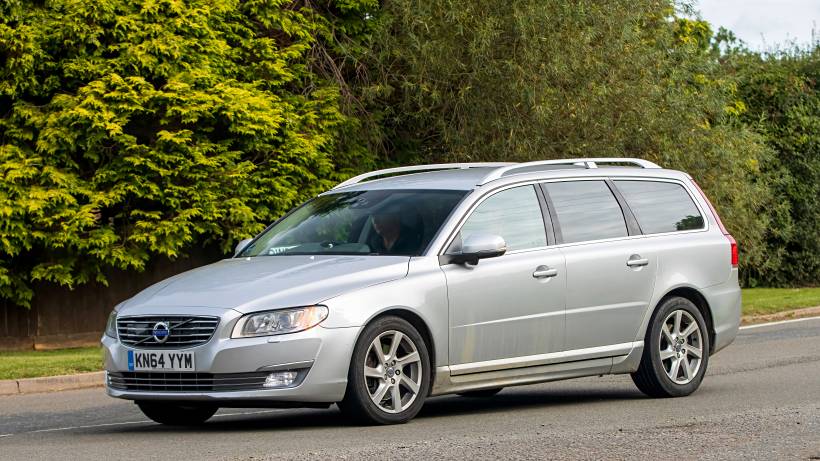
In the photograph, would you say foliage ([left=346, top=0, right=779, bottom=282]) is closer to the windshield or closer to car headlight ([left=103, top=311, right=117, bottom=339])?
the windshield

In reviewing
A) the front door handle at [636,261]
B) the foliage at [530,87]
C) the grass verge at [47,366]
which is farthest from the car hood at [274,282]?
the foliage at [530,87]

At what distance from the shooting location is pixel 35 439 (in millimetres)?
9469

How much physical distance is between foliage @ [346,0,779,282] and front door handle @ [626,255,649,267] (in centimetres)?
1089

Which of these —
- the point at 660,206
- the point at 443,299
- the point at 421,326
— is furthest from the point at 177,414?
the point at 660,206

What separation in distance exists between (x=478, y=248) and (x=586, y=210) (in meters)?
1.63

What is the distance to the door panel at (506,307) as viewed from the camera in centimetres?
971

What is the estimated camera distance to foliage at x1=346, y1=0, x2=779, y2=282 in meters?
22.2

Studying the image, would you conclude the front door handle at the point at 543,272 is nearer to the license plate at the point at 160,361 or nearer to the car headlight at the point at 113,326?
the license plate at the point at 160,361

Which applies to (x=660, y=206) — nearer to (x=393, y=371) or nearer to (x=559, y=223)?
(x=559, y=223)

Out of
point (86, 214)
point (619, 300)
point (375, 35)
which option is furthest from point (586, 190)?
point (375, 35)

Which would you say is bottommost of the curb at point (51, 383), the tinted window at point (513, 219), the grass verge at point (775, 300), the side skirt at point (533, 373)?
the grass verge at point (775, 300)

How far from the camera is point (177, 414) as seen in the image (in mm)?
9914

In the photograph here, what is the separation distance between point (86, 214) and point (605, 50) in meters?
8.49

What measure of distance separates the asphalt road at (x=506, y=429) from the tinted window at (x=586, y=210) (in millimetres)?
1291
